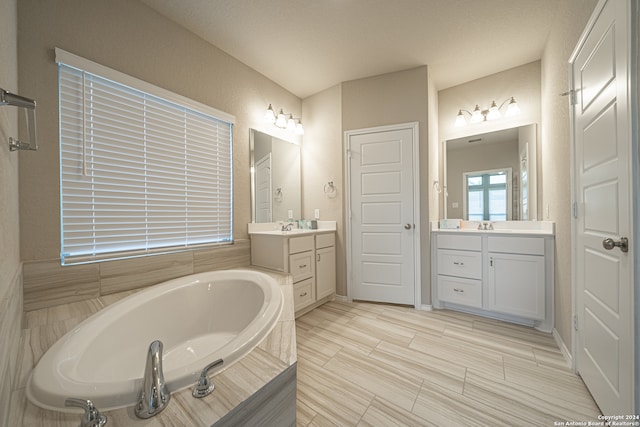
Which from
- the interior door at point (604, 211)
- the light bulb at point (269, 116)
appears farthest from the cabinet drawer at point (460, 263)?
the light bulb at point (269, 116)

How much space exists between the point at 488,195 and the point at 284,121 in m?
2.44

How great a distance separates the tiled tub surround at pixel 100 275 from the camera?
129cm

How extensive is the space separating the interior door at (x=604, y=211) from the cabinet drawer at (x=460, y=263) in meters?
0.86

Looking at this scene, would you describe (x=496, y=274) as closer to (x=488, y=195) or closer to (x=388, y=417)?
(x=488, y=195)

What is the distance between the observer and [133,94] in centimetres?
166

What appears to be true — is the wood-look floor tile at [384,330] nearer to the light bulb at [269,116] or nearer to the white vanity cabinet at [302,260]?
the white vanity cabinet at [302,260]

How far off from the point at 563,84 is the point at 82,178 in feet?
10.6

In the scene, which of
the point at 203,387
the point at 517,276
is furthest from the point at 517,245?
the point at 203,387

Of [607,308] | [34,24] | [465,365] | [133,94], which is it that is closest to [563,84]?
[607,308]

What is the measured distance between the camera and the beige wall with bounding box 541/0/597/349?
156 centimetres

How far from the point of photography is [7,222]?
0.93 meters

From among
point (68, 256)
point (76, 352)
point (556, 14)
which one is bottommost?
point (76, 352)

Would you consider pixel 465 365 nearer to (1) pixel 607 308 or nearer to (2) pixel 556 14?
(1) pixel 607 308

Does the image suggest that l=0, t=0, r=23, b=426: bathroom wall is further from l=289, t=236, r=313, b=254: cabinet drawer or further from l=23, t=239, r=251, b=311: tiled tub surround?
l=289, t=236, r=313, b=254: cabinet drawer
